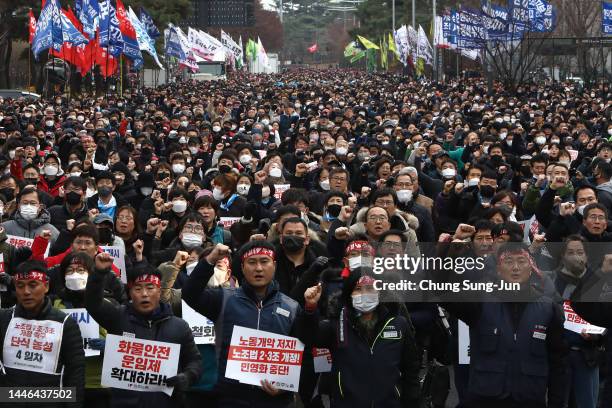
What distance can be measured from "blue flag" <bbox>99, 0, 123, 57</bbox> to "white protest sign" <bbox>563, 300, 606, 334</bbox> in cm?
2702

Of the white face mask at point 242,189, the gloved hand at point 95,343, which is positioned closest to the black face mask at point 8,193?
the white face mask at point 242,189

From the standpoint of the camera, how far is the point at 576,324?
7262mm

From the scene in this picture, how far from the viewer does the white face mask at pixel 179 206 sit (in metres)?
10.1

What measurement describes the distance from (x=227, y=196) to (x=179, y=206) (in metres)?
1.31

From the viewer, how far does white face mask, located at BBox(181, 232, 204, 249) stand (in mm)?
8305

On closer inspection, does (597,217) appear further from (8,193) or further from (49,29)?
(49,29)

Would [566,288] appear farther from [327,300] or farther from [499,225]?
[327,300]

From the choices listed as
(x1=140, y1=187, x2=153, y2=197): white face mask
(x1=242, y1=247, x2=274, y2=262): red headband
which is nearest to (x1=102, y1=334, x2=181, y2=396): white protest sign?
(x1=242, y1=247, x2=274, y2=262): red headband

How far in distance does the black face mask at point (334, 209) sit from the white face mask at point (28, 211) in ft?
7.55

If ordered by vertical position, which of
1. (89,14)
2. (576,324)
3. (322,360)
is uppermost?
(89,14)

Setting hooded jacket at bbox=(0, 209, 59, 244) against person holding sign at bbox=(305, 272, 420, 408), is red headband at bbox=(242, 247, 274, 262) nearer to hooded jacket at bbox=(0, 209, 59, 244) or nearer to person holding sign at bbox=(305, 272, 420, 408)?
person holding sign at bbox=(305, 272, 420, 408)

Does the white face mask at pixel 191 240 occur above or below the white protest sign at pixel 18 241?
above

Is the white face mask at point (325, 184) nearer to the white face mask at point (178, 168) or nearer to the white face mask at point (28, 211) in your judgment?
the white face mask at point (178, 168)

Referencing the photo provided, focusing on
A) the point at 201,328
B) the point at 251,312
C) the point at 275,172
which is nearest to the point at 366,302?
the point at 251,312
